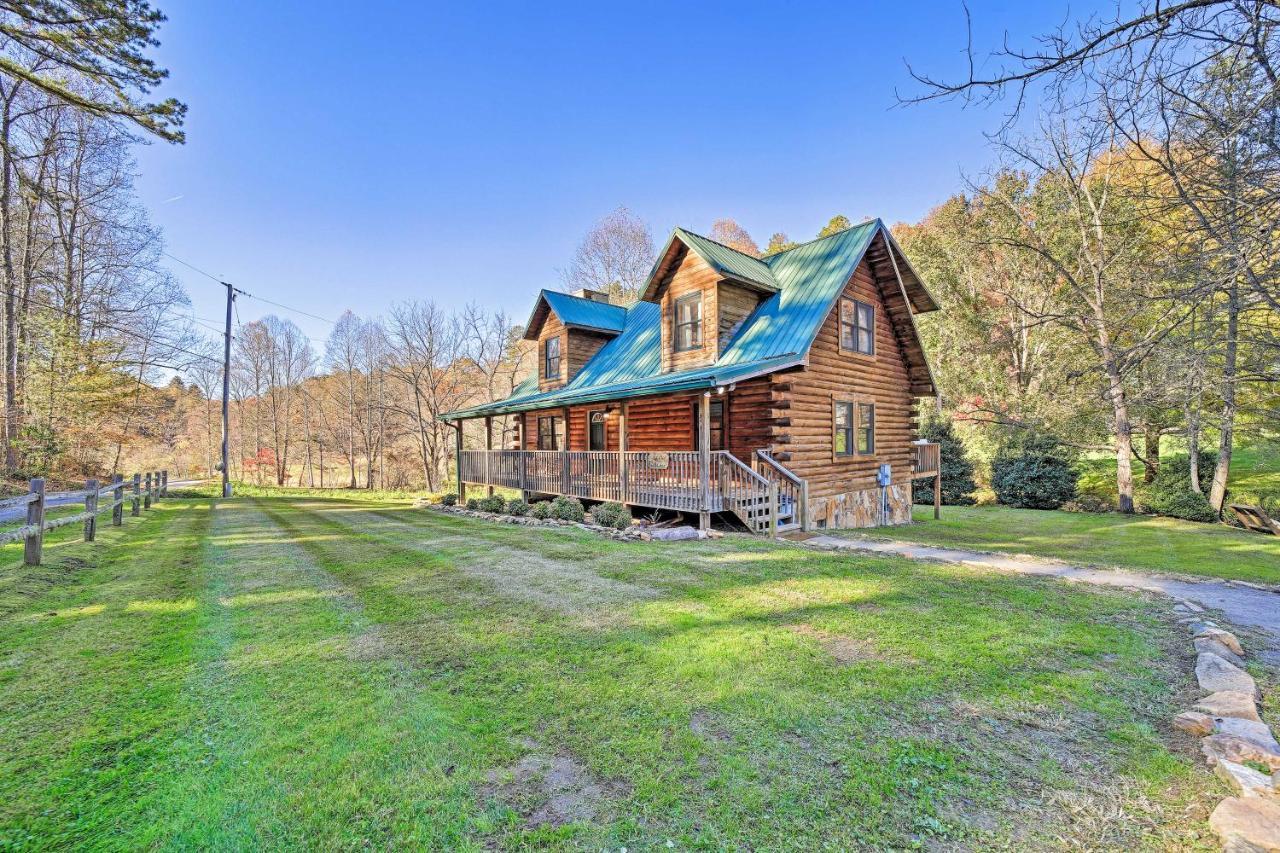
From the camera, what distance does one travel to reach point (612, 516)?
11.9 m

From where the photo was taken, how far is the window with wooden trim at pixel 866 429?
14.8 m

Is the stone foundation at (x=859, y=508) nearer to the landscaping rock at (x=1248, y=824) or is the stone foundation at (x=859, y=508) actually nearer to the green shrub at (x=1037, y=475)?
the green shrub at (x=1037, y=475)

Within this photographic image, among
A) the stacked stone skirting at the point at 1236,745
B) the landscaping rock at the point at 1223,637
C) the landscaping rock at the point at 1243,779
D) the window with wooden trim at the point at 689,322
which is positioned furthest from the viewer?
the window with wooden trim at the point at 689,322

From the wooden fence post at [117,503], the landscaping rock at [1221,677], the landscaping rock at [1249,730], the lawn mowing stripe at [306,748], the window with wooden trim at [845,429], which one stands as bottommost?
the landscaping rock at [1221,677]

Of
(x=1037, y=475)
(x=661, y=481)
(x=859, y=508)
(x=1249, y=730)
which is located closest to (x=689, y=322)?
(x=661, y=481)

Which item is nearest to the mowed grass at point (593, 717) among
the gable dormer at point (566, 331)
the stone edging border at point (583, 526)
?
the stone edging border at point (583, 526)

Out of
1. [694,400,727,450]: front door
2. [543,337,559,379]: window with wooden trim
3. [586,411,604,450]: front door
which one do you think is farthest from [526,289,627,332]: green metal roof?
[694,400,727,450]: front door

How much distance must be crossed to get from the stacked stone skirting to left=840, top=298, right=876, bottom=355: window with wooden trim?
1059 centimetres

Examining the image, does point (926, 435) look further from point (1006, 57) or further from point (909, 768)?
point (909, 768)

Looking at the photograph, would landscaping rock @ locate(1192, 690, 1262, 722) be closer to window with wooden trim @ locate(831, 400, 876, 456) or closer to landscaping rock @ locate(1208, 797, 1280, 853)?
landscaping rock @ locate(1208, 797, 1280, 853)

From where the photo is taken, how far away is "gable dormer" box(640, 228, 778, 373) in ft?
44.5

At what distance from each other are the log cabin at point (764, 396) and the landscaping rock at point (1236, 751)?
7781mm

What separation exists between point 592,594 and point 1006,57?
6.51 meters

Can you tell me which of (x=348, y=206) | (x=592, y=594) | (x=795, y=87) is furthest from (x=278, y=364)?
(x=592, y=594)
